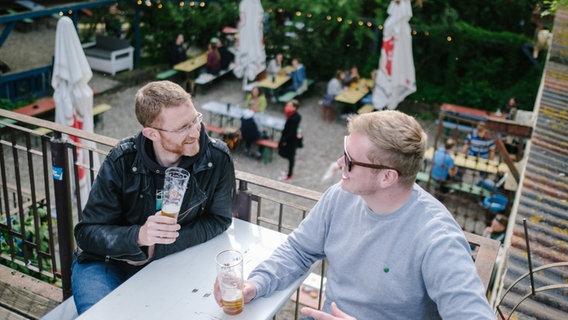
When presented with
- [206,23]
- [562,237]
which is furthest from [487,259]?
[206,23]

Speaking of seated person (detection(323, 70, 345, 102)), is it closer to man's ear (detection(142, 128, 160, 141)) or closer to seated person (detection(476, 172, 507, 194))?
seated person (detection(476, 172, 507, 194))

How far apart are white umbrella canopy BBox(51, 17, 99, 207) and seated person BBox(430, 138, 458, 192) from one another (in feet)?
18.8

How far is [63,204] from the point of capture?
355 centimetres

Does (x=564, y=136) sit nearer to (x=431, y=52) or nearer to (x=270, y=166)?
(x=270, y=166)

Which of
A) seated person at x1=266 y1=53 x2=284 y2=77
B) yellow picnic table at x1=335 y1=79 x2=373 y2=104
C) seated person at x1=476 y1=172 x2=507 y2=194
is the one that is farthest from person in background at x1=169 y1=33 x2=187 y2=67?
seated person at x1=476 y1=172 x2=507 y2=194

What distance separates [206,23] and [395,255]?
54.8 feet

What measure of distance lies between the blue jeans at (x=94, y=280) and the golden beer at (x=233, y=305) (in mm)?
787

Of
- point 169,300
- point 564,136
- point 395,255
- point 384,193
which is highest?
point 384,193

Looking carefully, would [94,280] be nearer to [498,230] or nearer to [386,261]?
[386,261]

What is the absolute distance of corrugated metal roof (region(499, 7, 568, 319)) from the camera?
3785 mm

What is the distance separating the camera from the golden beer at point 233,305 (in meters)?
2.17

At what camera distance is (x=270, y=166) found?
38.9 ft

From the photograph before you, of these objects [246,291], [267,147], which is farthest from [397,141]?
[267,147]

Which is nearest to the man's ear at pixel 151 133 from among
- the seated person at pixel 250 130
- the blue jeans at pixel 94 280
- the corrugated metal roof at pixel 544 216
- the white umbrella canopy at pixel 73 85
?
the blue jeans at pixel 94 280
